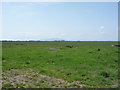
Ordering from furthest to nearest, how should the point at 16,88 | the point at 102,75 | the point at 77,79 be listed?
the point at 102,75 → the point at 77,79 → the point at 16,88

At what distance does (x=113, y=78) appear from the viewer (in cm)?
966

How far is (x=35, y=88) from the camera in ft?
24.8

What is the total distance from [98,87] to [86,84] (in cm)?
79

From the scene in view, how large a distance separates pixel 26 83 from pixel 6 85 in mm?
1162

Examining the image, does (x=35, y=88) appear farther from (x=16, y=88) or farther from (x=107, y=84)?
(x=107, y=84)

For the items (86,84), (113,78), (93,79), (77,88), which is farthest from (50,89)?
(113,78)

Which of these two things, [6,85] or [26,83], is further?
[26,83]

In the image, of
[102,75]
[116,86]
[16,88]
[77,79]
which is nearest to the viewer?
[16,88]

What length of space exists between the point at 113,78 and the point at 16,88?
652 centimetres

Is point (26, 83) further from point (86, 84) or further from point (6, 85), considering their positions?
point (86, 84)

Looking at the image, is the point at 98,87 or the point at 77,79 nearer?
the point at 98,87

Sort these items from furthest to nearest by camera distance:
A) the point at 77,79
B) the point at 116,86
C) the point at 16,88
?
the point at 77,79, the point at 116,86, the point at 16,88

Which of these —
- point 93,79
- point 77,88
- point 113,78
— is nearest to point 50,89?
point 77,88

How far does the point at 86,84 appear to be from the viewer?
8.32m
